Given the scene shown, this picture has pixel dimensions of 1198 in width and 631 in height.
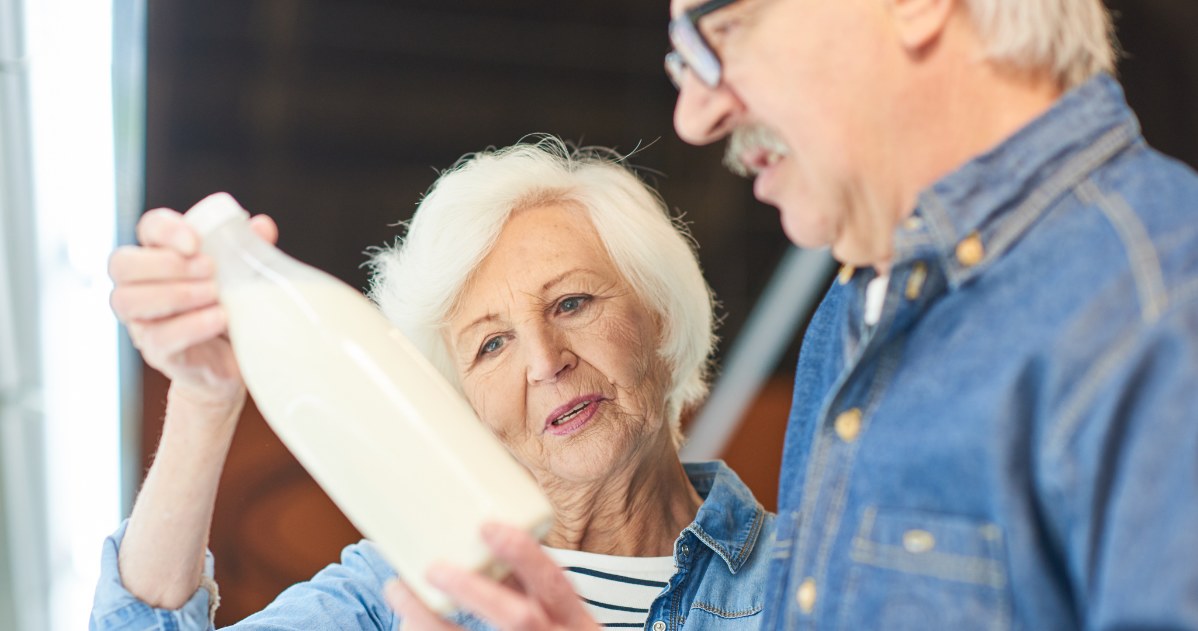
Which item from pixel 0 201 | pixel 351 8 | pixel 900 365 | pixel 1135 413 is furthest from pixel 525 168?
pixel 1135 413

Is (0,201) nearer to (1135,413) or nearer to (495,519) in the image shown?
(495,519)

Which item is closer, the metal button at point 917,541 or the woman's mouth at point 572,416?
the metal button at point 917,541

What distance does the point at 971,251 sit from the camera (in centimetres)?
Result: 60

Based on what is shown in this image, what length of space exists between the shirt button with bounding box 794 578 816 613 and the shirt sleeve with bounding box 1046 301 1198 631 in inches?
6.0

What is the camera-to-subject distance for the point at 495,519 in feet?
→ 1.98

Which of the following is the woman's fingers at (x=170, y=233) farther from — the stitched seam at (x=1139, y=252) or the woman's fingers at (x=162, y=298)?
the stitched seam at (x=1139, y=252)

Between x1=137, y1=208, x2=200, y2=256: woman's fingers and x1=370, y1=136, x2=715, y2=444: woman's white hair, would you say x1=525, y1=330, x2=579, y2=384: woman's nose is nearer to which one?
x1=370, y1=136, x2=715, y2=444: woman's white hair

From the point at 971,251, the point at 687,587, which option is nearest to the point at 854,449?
the point at 971,251

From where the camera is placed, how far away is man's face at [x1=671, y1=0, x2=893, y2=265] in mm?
626

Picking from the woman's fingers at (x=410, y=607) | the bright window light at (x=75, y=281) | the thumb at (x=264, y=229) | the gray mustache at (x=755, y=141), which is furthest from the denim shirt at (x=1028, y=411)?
the bright window light at (x=75, y=281)

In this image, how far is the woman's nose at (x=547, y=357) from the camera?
116cm

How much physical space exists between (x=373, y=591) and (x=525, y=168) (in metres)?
0.48

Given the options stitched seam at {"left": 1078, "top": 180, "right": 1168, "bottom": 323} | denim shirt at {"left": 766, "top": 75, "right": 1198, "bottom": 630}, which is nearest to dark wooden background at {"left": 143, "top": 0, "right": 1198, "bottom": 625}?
denim shirt at {"left": 766, "top": 75, "right": 1198, "bottom": 630}

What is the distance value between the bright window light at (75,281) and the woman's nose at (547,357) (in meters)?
0.41
